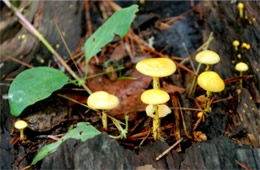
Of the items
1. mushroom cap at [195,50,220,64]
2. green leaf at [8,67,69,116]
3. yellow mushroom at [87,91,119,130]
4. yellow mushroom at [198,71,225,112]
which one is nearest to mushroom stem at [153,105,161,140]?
yellow mushroom at [87,91,119,130]

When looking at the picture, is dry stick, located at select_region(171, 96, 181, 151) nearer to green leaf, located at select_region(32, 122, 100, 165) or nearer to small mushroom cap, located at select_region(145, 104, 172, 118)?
small mushroom cap, located at select_region(145, 104, 172, 118)

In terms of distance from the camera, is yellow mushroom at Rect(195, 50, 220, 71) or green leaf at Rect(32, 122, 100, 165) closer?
green leaf at Rect(32, 122, 100, 165)

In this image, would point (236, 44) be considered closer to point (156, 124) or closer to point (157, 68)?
point (157, 68)

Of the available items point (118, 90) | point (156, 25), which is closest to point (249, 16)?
point (156, 25)

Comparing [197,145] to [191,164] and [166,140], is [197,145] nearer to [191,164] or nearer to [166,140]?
[191,164]


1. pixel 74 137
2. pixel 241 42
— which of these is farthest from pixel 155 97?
pixel 241 42
